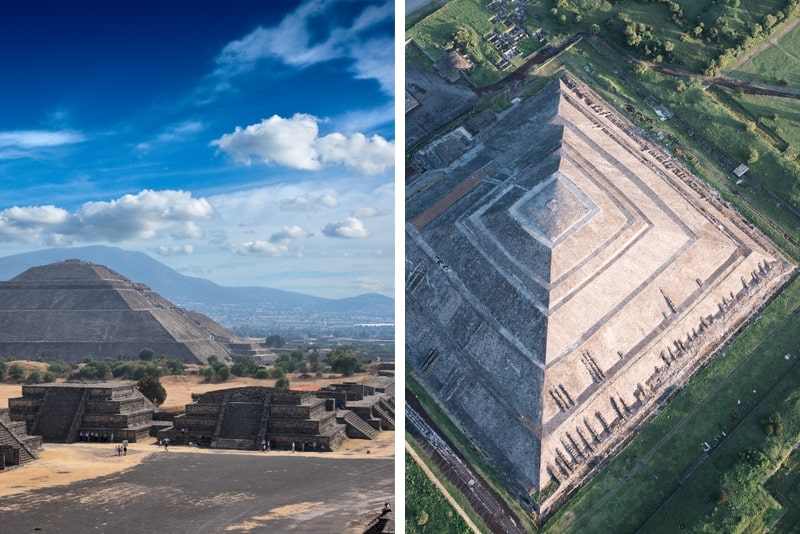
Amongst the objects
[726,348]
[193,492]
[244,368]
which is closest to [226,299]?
[244,368]

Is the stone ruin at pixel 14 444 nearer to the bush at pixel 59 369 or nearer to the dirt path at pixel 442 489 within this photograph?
the bush at pixel 59 369

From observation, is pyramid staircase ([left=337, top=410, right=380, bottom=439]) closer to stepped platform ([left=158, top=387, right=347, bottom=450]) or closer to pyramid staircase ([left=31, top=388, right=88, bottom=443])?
stepped platform ([left=158, top=387, right=347, bottom=450])

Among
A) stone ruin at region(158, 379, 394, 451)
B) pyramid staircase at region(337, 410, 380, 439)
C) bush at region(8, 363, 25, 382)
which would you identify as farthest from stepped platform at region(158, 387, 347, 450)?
bush at region(8, 363, 25, 382)

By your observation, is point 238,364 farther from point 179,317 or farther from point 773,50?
point 773,50

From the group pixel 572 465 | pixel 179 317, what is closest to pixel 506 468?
pixel 572 465

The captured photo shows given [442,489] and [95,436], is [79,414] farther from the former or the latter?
[442,489]

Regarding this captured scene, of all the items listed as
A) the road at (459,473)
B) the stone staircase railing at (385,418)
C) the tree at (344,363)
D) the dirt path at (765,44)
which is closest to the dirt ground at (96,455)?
the stone staircase railing at (385,418)
